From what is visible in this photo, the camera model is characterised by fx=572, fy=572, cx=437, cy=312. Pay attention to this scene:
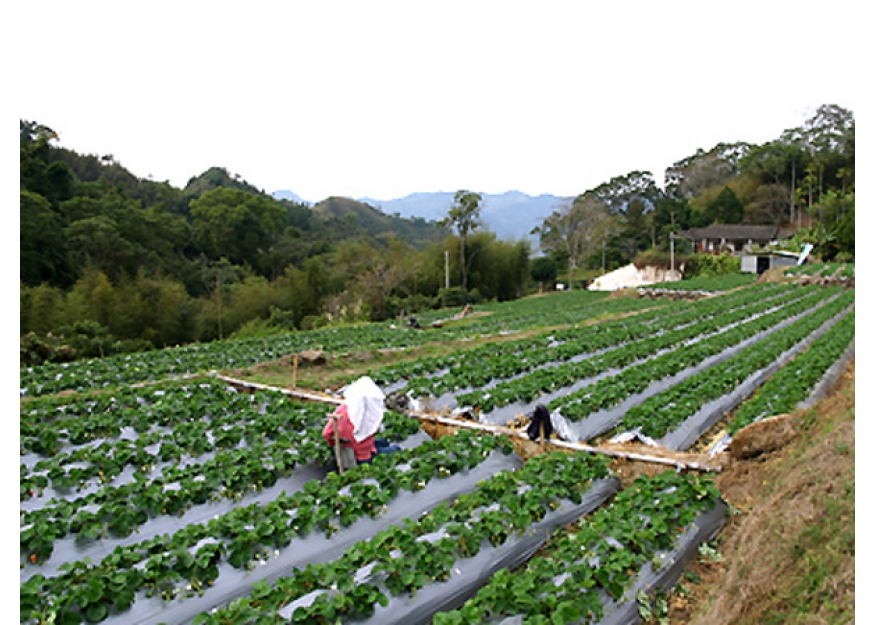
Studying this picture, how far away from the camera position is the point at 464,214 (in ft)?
154

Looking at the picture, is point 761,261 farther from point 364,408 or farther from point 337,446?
point 337,446

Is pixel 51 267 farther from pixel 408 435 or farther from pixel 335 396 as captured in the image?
Result: pixel 408 435

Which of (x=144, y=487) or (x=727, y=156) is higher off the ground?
(x=727, y=156)

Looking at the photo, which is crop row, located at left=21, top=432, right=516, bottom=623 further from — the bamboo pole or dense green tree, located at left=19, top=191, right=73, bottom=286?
dense green tree, located at left=19, top=191, right=73, bottom=286

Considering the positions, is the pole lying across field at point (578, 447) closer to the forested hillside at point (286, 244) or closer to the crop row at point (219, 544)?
the crop row at point (219, 544)

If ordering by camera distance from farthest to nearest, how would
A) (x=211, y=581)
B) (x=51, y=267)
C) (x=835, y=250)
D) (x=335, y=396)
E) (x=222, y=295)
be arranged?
1. (x=835, y=250)
2. (x=222, y=295)
3. (x=51, y=267)
4. (x=335, y=396)
5. (x=211, y=581)

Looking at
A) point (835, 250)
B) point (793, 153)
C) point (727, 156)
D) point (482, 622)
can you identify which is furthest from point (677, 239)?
point (482, 622)

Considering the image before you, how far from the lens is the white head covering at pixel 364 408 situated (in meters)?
6.31

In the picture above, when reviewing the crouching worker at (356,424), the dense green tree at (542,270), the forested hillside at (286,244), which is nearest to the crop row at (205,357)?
the forested hillside at (286,244)

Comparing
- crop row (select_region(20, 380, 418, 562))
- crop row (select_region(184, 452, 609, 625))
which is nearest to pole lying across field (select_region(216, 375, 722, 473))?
crop row (select_region(20, 380, 418, 562))

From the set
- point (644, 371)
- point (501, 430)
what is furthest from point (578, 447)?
point (644, 371)

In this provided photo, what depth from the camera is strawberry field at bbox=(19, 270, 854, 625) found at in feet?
12.8

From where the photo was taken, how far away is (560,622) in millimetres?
3531

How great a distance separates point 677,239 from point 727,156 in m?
32.2
